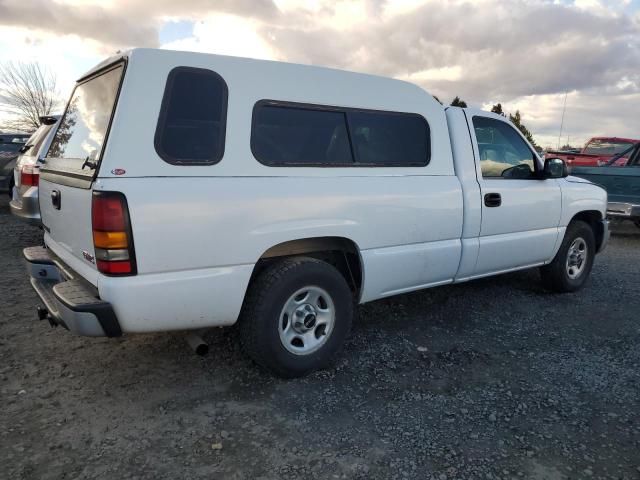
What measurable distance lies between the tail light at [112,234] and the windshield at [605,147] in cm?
1621

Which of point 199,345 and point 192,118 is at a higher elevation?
point 192,118

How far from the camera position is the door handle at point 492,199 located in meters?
4.21

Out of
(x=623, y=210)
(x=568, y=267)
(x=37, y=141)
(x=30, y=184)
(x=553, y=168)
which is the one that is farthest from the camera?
(x=623, y=210)

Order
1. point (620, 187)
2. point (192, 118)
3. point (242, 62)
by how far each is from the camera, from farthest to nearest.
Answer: point (620, 187) → point (242, 62) → point (192, 118)

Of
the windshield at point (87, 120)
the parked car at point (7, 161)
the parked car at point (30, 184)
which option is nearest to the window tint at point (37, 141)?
the parked car at point (30, 184)

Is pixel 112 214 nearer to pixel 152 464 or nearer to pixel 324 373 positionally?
pixel 152 464

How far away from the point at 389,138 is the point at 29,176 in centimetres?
471

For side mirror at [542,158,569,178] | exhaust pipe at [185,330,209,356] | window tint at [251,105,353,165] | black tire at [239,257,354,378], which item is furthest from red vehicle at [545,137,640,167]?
exhaust pipe at [185,330,209,356]

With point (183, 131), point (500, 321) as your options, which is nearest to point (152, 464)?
point (183, 131)

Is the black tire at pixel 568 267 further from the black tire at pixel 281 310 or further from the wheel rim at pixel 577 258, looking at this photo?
the black tire at pixel 281 310

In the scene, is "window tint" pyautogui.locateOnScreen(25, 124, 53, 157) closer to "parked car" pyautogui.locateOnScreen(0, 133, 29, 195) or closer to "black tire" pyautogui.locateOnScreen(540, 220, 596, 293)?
"parked car" pyautogui.locateOnScreen(0, 133, 29, 195)

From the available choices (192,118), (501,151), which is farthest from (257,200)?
Result: (501,151)

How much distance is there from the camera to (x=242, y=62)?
3.05m

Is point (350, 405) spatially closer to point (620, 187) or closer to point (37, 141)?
point (37, 141)
